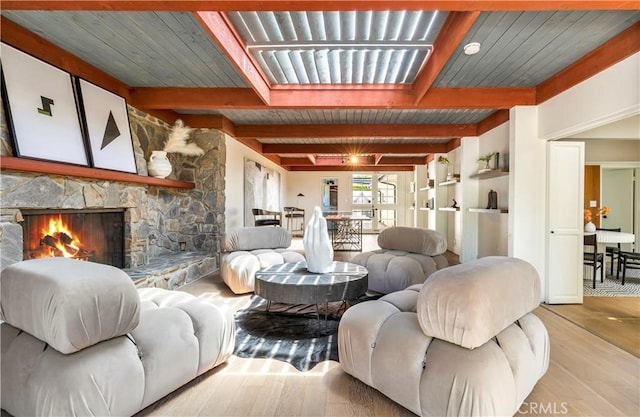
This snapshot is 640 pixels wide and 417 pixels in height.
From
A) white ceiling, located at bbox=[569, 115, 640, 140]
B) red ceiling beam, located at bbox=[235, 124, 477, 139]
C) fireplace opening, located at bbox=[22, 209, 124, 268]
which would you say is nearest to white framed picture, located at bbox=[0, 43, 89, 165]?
fireplace opening, located at bbox=[22, 209, 124, 268]

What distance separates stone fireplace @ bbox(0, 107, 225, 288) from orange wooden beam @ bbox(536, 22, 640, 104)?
15.0 feet

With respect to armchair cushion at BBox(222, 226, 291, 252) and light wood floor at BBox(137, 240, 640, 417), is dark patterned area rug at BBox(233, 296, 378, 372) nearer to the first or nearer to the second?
light wood floor at BBox(137, 240, 640, 417)

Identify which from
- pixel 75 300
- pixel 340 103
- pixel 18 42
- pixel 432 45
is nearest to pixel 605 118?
pixel 432 45

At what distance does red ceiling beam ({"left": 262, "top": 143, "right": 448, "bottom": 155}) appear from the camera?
7.20 meters

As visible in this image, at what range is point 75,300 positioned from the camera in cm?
129

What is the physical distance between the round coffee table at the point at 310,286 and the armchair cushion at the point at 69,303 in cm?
116

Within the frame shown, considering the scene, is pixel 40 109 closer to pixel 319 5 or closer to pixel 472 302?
pixel 319 5

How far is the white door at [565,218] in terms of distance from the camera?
138 inches

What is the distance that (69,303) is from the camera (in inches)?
50.6

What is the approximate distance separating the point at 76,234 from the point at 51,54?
1715mm

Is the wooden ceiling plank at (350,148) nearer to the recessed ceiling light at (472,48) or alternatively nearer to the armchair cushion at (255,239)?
the armchair cushion at (255,239)

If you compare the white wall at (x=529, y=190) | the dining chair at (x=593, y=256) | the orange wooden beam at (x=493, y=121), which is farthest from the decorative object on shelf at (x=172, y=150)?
the dining chair at (x=593, y=256)

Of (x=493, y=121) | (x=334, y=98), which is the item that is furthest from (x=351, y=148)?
(x=334, y=98)

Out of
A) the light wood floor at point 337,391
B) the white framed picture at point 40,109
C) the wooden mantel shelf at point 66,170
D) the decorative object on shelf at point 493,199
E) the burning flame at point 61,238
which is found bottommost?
the light wood floor at point 337,391
